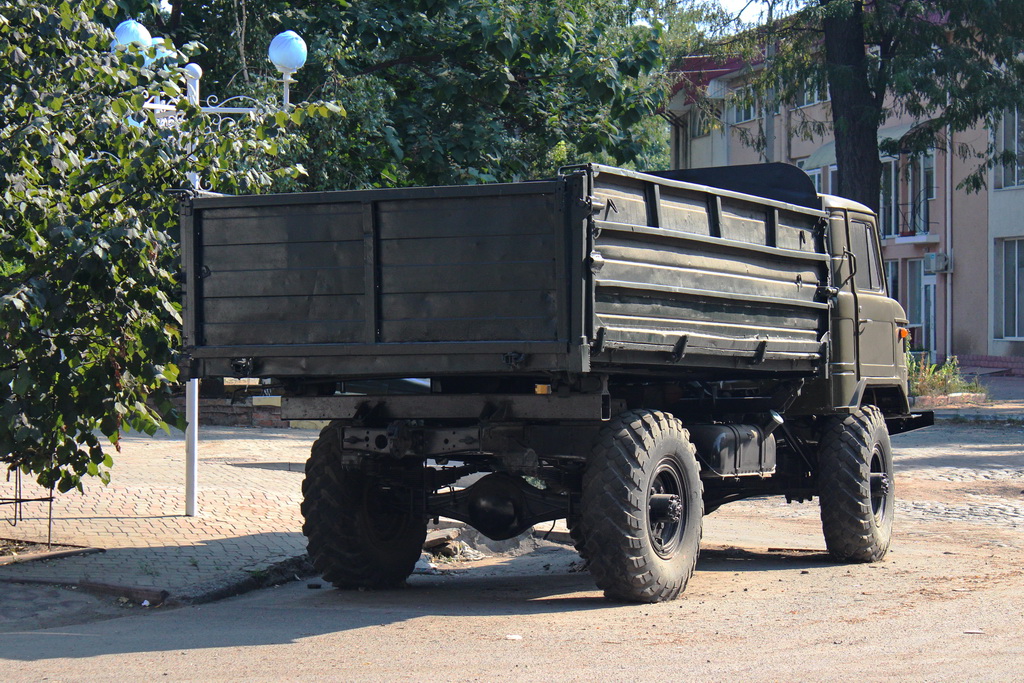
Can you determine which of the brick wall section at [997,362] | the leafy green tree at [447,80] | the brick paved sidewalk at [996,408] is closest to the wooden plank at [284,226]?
the leafy green tree at [447,80]

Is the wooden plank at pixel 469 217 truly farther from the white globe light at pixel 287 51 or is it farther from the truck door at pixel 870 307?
the white globe light at pixel 287 51

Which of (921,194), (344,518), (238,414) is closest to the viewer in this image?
(344,518)

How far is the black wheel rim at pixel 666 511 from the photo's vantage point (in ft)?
24.0

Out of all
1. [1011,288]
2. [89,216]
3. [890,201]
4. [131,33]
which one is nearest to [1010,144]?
[1011,288]

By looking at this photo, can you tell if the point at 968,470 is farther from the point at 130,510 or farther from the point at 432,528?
the point at 130,510

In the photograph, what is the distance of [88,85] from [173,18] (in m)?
10.3

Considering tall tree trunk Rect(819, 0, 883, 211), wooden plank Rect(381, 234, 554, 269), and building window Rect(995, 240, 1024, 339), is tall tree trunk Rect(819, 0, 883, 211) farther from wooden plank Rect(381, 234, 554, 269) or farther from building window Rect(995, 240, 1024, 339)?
wooden plank Rect(381, 234, 554, 269)

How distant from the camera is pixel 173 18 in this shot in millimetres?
17922

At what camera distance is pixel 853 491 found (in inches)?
353

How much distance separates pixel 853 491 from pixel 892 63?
1683 centimetres

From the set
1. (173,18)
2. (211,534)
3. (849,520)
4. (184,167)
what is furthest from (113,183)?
(173,18)

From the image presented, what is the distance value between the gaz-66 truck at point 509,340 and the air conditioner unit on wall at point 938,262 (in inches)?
1094

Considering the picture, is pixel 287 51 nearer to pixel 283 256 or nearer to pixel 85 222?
pixel 85 222

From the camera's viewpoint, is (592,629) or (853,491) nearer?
(592,629)
